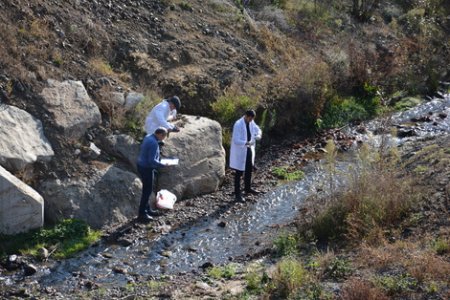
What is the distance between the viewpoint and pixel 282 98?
16.6 metres

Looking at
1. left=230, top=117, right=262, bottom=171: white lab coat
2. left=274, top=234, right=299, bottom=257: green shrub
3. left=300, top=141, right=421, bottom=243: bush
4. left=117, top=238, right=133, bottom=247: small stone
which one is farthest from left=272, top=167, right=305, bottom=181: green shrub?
left=117, top=238, right=133, bottom=247: small stone

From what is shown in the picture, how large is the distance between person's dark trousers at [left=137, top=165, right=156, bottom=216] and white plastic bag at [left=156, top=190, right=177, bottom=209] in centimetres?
34

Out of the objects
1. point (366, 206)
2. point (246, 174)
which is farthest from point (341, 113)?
point (366, 206)

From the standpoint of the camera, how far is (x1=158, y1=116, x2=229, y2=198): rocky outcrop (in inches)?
511

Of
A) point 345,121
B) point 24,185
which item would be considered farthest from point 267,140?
point 24,185

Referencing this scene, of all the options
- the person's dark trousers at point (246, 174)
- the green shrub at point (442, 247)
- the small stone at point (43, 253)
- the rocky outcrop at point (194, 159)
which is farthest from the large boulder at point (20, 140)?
the green shrub at point (442, 247)

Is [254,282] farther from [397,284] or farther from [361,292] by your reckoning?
[397,284]

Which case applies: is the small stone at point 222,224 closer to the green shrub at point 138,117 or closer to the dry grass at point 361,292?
the green shrub at point 138,117

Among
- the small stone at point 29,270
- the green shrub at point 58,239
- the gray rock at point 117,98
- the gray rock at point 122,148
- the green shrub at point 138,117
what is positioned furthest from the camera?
the gray rock at point 117,98

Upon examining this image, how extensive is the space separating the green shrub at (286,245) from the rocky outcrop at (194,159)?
112 inches

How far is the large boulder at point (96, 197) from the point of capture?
37.8ft

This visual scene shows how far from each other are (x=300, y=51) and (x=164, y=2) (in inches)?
163

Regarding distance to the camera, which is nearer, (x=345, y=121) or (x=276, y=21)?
(x=345, y=121)

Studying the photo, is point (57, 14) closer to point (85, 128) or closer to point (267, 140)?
point (85, 128)
